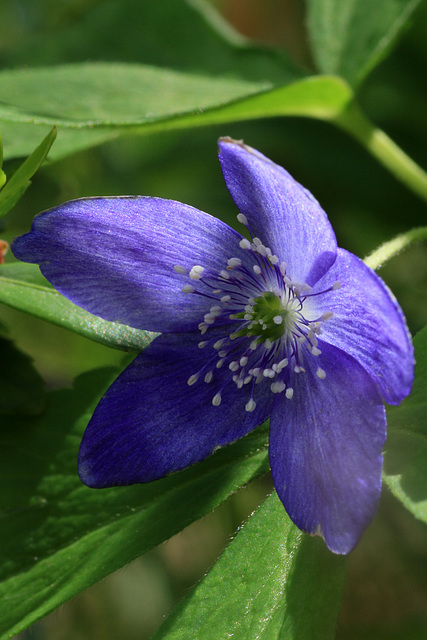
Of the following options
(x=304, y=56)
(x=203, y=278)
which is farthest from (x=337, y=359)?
(x=304, y=56)

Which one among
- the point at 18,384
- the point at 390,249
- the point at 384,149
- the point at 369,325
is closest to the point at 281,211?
the point at 369,325

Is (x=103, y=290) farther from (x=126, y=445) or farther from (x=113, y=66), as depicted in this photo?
(x=113, y=66)

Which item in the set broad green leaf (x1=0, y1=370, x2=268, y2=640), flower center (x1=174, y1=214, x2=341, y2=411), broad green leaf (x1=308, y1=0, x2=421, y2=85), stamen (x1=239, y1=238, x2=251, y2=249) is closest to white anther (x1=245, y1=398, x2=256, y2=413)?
flower center (x1=174, y1=214, x2=341, y2=411)

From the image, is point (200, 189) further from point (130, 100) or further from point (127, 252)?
point (127, 252)

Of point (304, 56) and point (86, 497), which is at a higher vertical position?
point (304, 56)

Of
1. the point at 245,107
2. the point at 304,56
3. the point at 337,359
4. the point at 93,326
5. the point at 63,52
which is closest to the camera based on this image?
the point at 337,359

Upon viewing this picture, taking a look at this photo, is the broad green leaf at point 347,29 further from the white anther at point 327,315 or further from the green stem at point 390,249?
the white anther at point 327,315

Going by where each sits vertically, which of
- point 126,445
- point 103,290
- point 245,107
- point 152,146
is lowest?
point 152,146
